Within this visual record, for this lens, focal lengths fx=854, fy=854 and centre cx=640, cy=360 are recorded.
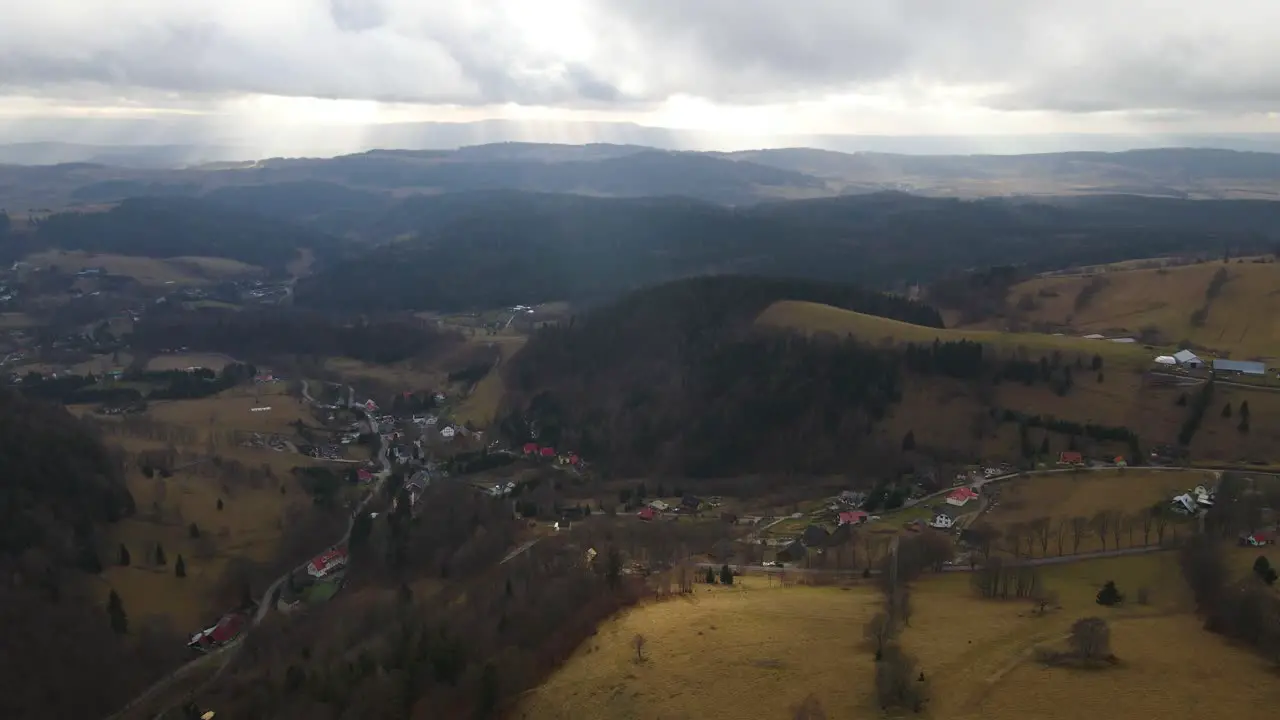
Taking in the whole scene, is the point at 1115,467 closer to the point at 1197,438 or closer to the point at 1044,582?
the point at 1197,438

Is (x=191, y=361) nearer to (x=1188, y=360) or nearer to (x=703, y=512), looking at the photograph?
(x=703, y=512)

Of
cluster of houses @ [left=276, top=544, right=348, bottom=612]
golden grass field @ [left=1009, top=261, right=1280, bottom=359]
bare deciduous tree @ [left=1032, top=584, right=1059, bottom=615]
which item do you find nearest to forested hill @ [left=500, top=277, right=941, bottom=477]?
golden grass field @ [left=1009, top=261, right=1280, bottom=359]

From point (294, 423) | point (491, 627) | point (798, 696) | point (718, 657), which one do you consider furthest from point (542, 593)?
point (294, 423)

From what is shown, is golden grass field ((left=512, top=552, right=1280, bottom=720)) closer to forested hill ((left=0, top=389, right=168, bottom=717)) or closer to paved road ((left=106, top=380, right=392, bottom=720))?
paved road ((left=106, top=380, right=392, bottom=720))

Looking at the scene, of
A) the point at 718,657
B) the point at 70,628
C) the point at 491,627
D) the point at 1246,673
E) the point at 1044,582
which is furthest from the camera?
the point at 70,628

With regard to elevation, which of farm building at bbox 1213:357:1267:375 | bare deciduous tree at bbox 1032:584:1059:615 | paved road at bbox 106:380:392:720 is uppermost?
farm building at bbox 1213:357:1267:375

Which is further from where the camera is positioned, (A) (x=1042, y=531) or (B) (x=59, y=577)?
(B) (x=59, y=577)

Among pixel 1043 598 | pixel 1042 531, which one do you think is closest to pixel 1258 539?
pixel 1042 531
